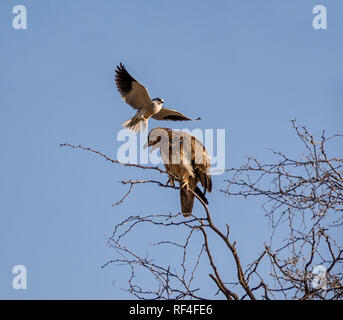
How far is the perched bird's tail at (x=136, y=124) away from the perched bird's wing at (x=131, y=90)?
275 millimetres

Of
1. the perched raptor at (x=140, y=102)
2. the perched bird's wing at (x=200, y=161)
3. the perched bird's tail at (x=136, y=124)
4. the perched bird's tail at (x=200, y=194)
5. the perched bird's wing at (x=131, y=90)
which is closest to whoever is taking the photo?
the perched bird's tail at (x=200, y=194)

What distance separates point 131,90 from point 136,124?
1.73 ft

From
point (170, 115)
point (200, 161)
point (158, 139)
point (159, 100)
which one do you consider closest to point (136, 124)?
point (159, 100)

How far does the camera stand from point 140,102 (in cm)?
734

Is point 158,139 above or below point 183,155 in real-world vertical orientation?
above

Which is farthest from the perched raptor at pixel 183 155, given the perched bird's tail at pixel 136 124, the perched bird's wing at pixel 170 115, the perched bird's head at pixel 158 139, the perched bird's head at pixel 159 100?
the perched bird's wing at pixel 170 115

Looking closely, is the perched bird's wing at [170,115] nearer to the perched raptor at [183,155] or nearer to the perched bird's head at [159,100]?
the perched bird's head at [159,100]

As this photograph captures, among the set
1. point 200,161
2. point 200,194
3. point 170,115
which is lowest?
point 200,194

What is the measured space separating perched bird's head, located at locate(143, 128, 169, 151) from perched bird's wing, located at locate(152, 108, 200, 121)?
2235mm

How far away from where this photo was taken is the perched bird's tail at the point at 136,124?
693 centimetres

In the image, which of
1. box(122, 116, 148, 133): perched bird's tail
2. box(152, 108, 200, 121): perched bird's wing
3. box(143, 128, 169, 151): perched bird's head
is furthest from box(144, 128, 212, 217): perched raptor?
box(152, 108, 200, 121): perched bird's wing

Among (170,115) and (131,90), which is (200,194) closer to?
(170,115)

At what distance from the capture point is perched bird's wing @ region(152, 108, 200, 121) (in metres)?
7.32
